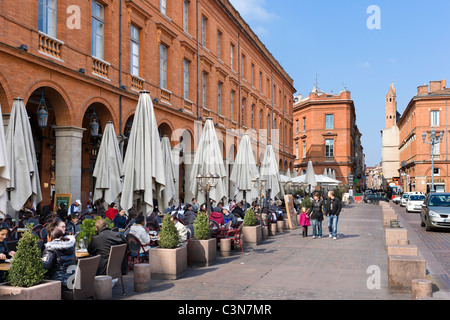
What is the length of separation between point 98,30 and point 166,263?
12.5m

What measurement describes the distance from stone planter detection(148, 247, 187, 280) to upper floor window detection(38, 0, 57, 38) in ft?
32.2

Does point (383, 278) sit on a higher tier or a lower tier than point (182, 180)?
lower

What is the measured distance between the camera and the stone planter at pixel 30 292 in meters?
5.64

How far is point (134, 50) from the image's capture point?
21.1 meters

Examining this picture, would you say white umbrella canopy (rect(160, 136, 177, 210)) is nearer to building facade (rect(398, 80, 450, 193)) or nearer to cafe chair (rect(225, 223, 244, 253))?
cafe chair (rect(225, 223, 244, 253))

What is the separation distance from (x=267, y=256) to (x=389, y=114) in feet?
442

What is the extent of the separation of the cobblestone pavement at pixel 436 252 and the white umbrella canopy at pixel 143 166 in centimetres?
664

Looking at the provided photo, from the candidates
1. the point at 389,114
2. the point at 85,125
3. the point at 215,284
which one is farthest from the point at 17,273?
the point at 389,114

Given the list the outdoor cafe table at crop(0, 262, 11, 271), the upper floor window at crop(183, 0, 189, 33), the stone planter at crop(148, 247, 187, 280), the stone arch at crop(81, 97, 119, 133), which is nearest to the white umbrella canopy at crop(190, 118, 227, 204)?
the stone arch at crop(81, 97, 119, 133)

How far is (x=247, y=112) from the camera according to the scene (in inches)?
1500

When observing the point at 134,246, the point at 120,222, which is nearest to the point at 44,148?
the point at 120,222

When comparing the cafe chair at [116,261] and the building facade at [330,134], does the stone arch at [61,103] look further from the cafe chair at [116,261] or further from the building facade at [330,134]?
the building facade at [330,134]

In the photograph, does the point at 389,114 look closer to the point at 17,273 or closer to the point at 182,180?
the point at 182,180

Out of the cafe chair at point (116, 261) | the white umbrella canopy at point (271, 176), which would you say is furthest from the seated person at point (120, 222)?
the white umbrella canopy at point (271, 176)
